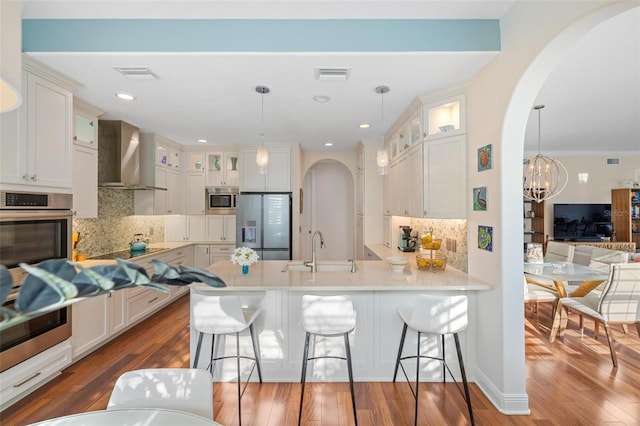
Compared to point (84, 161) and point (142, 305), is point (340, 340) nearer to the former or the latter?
point (142, 305)

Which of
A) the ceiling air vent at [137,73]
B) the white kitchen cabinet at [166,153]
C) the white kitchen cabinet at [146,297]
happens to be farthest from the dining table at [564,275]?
the white kitchen cabinet at [166,153]

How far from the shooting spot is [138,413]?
1120mm

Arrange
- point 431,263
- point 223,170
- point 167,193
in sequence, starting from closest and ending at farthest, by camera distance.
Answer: point 431,263 → point 167,193 → point 223,170

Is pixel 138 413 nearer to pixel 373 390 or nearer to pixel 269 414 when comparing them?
pixel 269 414

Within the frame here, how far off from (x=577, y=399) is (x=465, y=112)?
2521mm

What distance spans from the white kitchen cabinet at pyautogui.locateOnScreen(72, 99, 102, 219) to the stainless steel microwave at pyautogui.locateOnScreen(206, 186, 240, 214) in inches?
87.9

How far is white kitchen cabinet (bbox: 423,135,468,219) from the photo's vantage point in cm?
277

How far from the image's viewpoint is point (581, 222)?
6.45 meters

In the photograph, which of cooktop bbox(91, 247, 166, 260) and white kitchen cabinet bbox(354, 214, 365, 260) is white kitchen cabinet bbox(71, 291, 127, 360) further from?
white kitchen cabinet bbox(354, 214, 365, 260)

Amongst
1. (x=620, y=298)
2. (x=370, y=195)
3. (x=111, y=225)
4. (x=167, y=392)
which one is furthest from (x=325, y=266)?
(x=111, y=225)

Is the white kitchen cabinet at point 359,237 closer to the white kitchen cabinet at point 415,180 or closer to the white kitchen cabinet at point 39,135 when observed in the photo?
the white kitchen cabinet at point 415,180

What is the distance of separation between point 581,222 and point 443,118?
562 cm

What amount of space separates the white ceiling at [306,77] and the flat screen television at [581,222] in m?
2.57

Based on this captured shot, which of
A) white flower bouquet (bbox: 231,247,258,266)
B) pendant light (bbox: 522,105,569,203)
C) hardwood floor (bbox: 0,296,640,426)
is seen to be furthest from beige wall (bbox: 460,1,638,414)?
white flower bouquet (bbox: 231,247,258,266)
